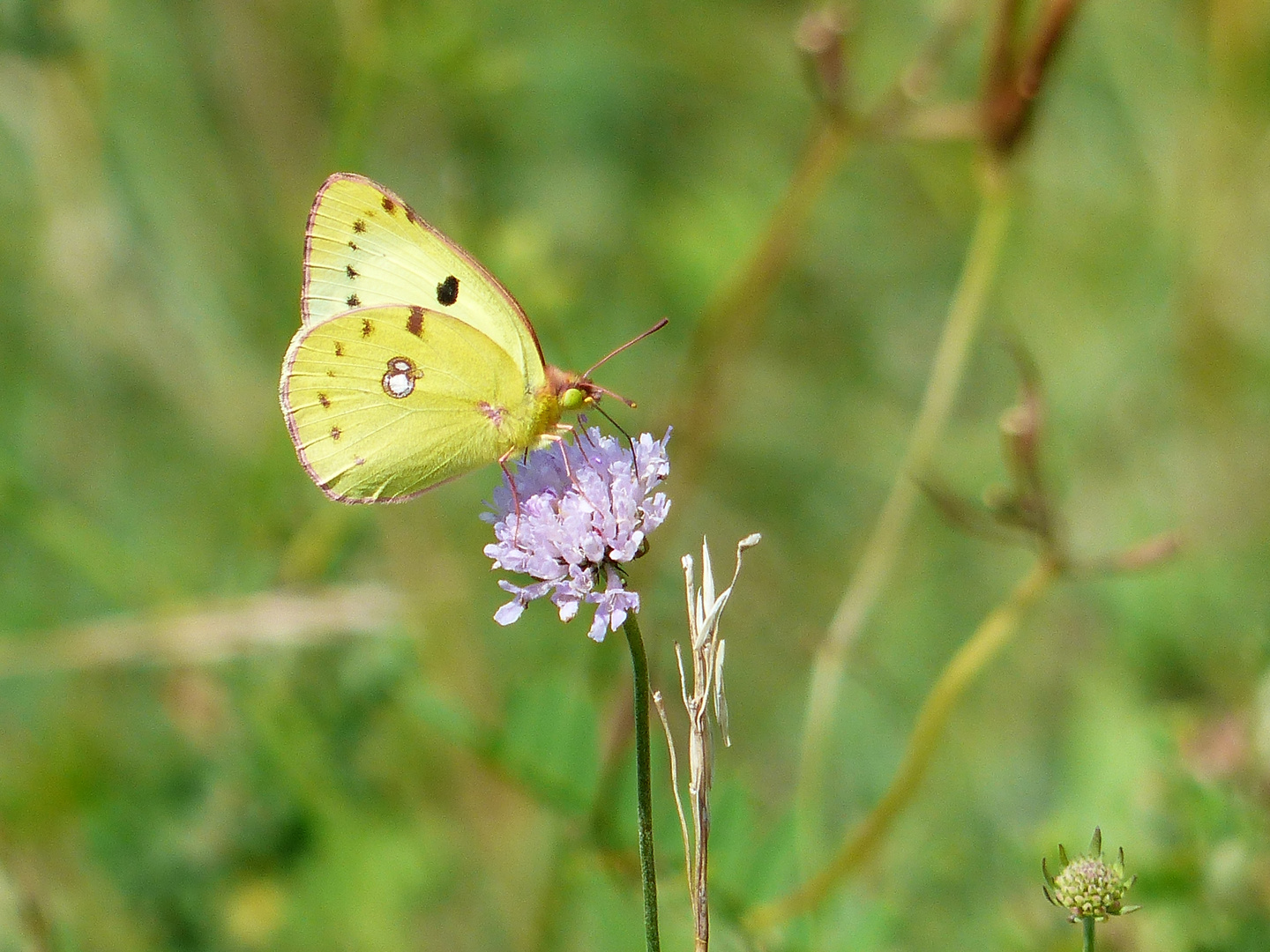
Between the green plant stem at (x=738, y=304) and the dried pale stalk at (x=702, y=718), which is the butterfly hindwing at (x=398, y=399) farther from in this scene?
the green plant stem at (x=738, y=304)

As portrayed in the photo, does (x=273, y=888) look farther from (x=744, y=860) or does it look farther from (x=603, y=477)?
(x=603, y=477)

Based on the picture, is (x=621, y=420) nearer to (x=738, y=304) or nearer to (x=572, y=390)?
(x=738, y=304)

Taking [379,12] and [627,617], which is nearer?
[627,617]

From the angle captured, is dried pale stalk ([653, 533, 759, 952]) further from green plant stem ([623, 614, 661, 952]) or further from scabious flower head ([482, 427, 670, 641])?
scabious flower head ([482, 427, 670, 641])

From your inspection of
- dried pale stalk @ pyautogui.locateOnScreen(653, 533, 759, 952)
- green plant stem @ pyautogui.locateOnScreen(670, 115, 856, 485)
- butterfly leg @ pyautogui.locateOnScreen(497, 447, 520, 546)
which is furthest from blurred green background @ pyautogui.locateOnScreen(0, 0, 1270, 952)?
dried pale stalk @ pyautogui.locateOnScreen(653, 533, 759, 952)

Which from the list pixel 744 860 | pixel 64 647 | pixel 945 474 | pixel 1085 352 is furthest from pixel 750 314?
pixel 64 647

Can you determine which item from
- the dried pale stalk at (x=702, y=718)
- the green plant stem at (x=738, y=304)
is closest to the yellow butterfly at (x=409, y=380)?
the dried pale stalk at (x=702, y=718)

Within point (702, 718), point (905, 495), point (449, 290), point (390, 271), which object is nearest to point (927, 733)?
point (905, 495)
